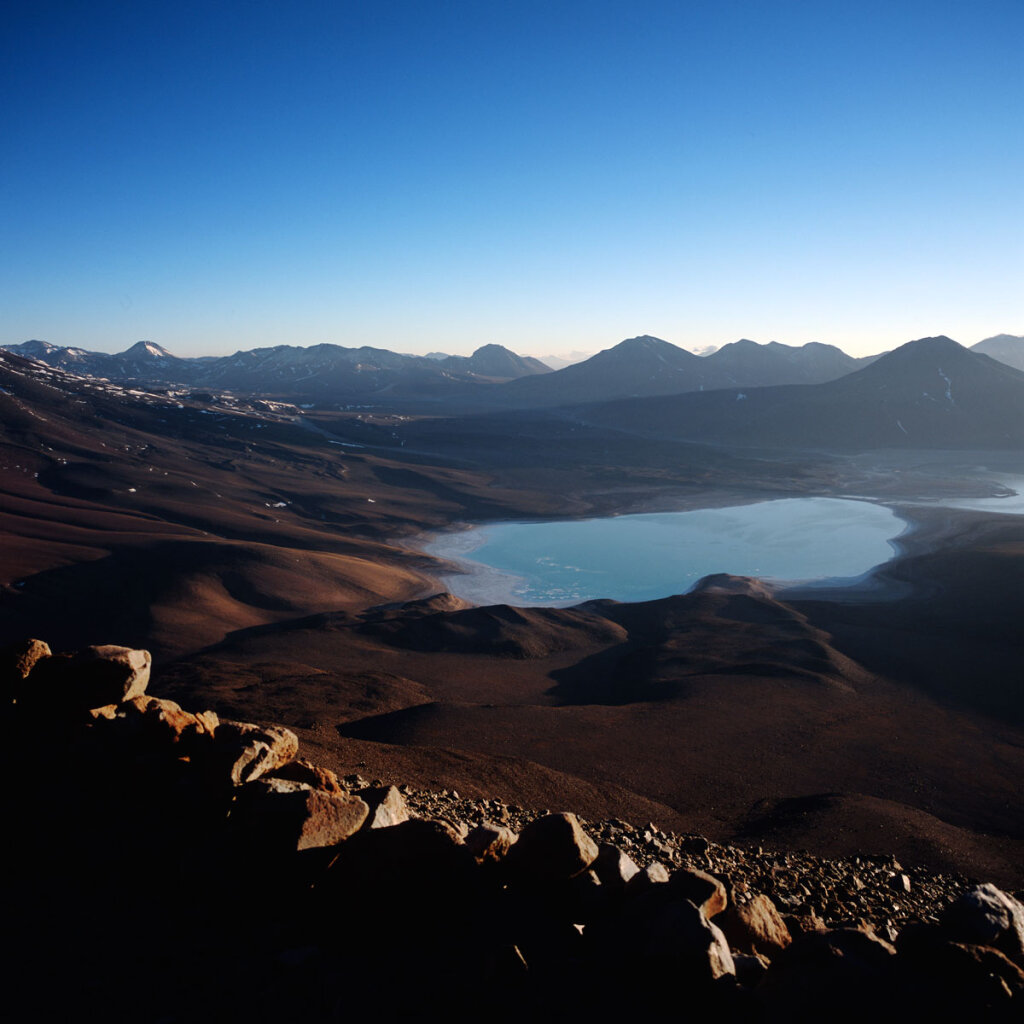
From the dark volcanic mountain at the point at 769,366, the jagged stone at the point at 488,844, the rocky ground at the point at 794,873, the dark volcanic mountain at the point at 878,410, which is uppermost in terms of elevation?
the dark volcanic mountain at the point at 769,366

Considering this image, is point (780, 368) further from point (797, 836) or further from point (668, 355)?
point (797, 836)

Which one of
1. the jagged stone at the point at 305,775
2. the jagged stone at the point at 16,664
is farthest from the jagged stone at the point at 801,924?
the jagged stone at the point at 16,664

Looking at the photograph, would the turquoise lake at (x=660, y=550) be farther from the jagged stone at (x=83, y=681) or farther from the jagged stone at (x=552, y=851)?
the jagged stone at (x=552, y=851)

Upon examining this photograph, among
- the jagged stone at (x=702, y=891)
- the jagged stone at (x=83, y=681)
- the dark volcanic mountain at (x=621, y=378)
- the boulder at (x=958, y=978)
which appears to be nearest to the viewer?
the boulder at (x=958, y=978)

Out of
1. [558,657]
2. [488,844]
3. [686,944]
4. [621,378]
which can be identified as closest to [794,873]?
[686,944]

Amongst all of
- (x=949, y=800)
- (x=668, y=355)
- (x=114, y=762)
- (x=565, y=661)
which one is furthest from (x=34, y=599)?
(x=668, y=355)

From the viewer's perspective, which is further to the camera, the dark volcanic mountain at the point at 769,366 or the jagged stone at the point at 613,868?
the dark volcanic mountain at the point at 769,366
